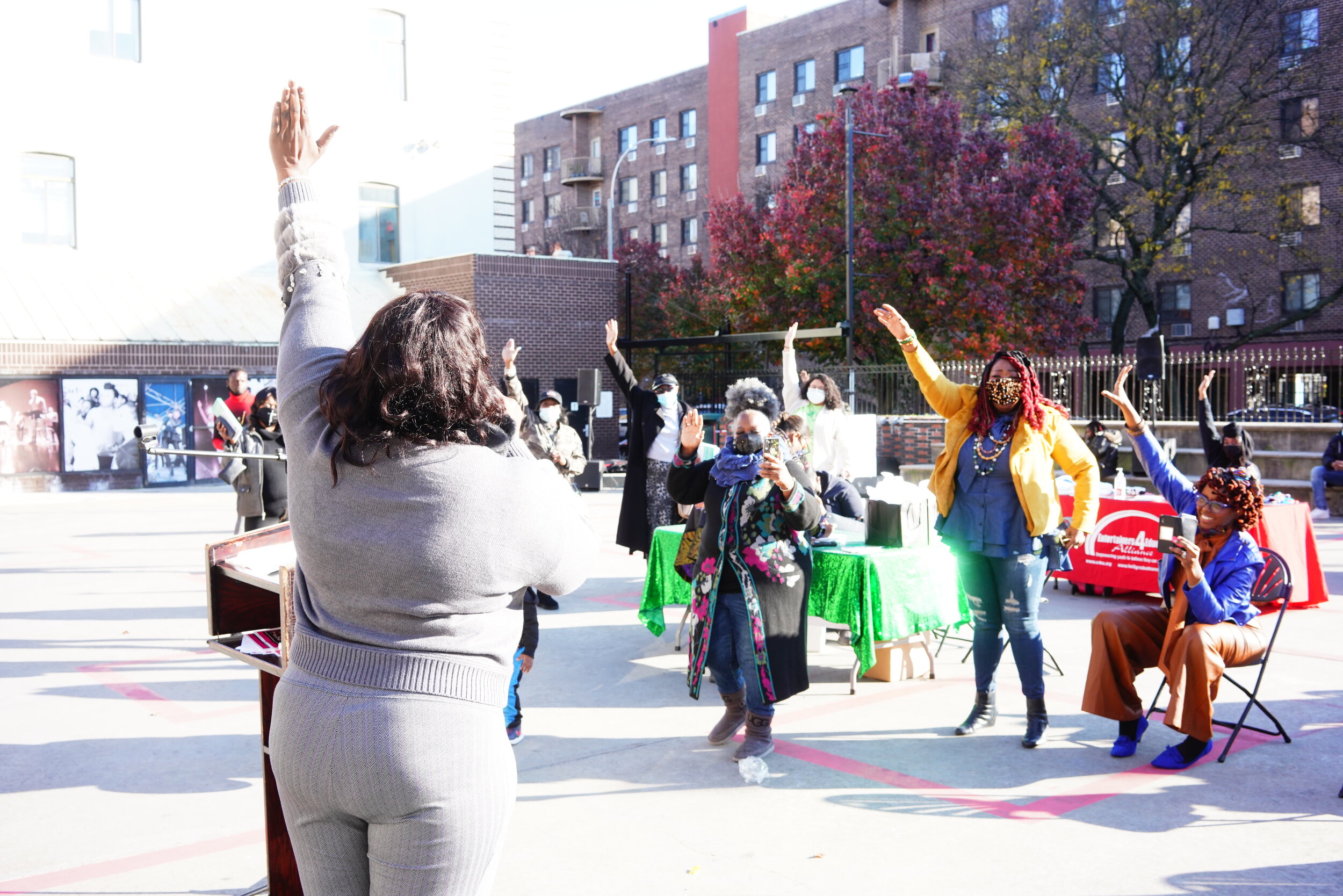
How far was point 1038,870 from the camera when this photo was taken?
4305 millimetres

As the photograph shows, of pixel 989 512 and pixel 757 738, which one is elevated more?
pixel 989 512

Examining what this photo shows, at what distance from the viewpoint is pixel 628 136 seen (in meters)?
61.2

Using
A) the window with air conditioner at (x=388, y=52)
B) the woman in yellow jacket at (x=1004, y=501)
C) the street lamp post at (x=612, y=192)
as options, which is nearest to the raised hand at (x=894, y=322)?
the woman in yellow jacket at (x=1004, y=501)

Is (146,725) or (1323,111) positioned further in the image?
(1323,111)

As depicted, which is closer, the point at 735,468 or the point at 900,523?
the point at 735,468

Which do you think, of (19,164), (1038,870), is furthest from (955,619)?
(19,164)

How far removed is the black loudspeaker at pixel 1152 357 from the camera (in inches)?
718

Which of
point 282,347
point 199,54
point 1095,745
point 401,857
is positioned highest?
point 199,54

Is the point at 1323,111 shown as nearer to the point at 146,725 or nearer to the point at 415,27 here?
the point at 415,27

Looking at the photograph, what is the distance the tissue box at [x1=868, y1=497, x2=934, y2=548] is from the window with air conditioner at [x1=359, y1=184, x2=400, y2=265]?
2349 cm

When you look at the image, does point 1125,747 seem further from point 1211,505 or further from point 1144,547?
point 1144,547

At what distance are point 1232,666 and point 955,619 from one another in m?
1.98

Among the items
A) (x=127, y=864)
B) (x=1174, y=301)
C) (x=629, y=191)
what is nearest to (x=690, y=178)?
(x=629, y=191)

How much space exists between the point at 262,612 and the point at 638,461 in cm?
584
